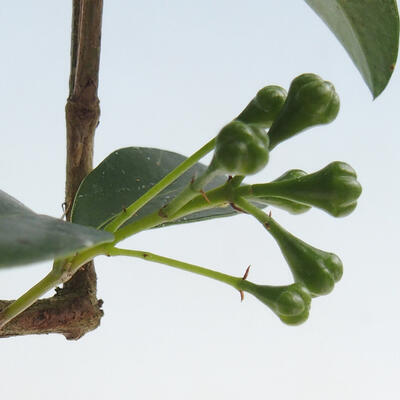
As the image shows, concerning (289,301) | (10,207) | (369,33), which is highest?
(369,33)

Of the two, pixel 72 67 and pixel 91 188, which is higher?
pixel 72 67

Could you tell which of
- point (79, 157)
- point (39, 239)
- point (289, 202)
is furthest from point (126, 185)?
point (39, 239)

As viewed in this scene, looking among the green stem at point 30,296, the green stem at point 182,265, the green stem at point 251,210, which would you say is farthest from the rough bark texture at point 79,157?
the green stem at point 251,210

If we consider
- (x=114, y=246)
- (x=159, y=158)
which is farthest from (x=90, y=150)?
(x=114, y=246)

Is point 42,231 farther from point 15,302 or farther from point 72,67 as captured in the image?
point 72,67

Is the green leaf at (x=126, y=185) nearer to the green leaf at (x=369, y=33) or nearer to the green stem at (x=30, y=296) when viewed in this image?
the green stem at (x=30, y=296)

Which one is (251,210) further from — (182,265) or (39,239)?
(39,239)

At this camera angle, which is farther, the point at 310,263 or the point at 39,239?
the point at 310,263
